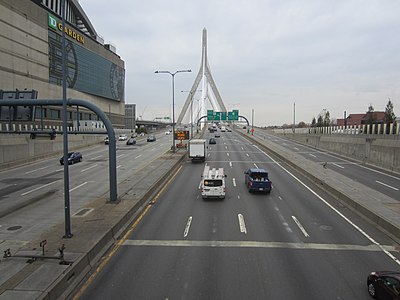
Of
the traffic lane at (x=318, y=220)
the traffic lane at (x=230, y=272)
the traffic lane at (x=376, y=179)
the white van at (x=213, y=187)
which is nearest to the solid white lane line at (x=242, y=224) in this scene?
the traffic lane at (x=318, y=220)

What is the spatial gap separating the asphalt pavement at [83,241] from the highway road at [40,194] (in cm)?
130

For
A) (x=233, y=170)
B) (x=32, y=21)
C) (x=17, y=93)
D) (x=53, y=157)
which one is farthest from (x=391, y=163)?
(x=32, y=21)

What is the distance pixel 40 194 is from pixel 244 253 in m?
18.0

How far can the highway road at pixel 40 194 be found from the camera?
15977 mm

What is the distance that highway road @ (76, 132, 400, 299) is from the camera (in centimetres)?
962

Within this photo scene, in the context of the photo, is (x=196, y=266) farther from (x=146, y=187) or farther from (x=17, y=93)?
(x=17, y=93)

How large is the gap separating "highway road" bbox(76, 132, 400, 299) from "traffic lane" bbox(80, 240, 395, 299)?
0.03 metres

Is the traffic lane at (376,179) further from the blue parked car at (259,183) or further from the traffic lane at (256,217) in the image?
the traffic lane at (256,217)

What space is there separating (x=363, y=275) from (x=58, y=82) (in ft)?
257

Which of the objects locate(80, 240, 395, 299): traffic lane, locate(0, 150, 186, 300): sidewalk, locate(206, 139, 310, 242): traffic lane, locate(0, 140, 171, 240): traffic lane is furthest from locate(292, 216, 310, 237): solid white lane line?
locate(0, 140, 171, 240): traffic lane

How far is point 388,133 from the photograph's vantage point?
42.6 metres

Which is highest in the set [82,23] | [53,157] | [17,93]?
[82,23]

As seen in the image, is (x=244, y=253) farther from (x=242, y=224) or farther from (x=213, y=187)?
(x=213, y=187)

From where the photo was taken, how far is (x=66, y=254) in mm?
11484
